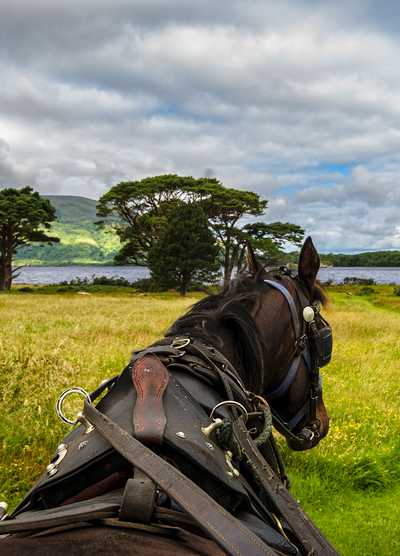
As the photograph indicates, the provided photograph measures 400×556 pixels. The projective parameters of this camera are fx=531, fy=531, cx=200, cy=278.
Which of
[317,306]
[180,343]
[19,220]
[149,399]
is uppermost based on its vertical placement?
[19,220]

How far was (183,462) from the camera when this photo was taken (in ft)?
5.84

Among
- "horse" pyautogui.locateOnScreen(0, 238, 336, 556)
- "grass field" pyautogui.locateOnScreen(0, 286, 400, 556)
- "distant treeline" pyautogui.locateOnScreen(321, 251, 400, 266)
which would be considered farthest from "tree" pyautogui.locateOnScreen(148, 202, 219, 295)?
"distant treeline" pyautogui.locateOnScreen(321, 251, 400, 266)

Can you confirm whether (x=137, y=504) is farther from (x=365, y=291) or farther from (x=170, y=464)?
(x=365, y=291)

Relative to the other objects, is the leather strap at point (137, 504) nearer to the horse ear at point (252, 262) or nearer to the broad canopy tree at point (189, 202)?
the horse ear at point (252, 262)

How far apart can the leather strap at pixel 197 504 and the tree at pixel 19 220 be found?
41556mm

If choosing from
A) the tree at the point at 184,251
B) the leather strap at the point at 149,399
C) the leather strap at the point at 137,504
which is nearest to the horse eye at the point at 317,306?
the leather strap at the point at 149,399

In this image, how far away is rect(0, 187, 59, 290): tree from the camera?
40.6 metres

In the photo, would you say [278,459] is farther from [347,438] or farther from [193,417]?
[347,438]

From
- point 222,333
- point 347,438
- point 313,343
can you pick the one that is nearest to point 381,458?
point 347,438

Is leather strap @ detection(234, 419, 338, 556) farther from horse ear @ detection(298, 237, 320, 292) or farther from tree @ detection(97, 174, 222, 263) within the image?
tree @ detection(97, 174, 222, 263)

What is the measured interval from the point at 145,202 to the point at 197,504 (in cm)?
4548

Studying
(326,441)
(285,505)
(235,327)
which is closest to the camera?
(285,505)

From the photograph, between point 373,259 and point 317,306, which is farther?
point 373,259

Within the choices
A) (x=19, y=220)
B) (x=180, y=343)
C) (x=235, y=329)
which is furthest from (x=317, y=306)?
(x=19, y=220)
